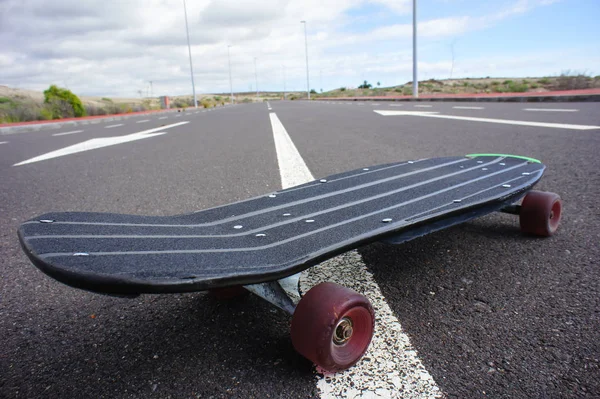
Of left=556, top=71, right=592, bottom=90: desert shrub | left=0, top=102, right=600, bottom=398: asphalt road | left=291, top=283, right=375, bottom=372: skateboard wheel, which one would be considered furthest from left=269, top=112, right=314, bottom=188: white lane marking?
left=556, top=71, right=592, bottom=90: desert shrub

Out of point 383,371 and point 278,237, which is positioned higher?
point 278,237

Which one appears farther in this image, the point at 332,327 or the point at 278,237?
the point at 278,237

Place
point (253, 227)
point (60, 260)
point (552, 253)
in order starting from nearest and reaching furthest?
point (60, 260) < point (253, 227) < point (552, 253)

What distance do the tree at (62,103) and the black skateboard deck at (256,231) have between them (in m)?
23.0

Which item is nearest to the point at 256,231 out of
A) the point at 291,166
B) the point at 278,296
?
the point at 278,296

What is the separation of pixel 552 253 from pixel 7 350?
6.61ft

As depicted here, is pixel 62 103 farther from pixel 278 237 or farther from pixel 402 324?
pixel 402 324

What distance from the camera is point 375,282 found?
59.8 inches

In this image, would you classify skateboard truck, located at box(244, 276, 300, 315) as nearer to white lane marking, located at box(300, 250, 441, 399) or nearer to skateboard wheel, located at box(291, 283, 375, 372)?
skateboard wheel, located at box(291, 283, 375, 372)

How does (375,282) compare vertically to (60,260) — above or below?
below

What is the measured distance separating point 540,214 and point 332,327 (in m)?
1.35

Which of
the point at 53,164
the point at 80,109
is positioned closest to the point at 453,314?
the point at 53,164

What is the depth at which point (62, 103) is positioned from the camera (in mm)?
22172

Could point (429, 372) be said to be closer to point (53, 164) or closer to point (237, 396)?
point (237, 396)
